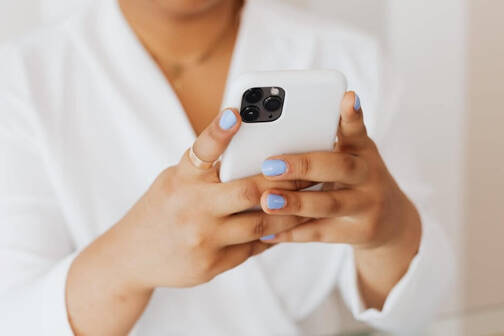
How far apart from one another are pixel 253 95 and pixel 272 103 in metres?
0.01

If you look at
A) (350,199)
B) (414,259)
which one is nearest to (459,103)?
(414,259)

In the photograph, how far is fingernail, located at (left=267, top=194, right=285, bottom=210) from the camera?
Answer: 1.18ft

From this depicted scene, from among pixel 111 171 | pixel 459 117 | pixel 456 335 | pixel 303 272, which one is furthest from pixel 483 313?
pixel 459 117

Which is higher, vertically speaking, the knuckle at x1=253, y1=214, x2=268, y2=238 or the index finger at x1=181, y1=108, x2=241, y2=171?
the index finger at x1=181, y1=108, x2=241, y2=171

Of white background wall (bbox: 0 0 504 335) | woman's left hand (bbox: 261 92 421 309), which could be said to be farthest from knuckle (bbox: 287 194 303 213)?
white background wall (bbox: 0 0 504 335)

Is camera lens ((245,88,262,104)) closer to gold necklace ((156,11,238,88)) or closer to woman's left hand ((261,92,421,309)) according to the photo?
woman's left hand ((261,92,421,309))

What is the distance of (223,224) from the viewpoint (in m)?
0.38

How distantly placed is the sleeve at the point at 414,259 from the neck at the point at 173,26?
16 cm

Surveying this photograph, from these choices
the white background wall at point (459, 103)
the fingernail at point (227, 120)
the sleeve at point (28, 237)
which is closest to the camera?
the fingernail at point (227, 120)

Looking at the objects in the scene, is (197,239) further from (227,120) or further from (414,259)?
(414,259)

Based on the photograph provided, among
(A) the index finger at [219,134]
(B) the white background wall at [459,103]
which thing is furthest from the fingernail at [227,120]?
(B) the white background wall at [459,103]

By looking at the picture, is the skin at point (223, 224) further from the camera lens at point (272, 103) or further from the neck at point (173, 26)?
the neck at point (173, 26)

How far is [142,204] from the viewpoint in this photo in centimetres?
40

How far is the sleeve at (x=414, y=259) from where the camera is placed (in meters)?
0.53
